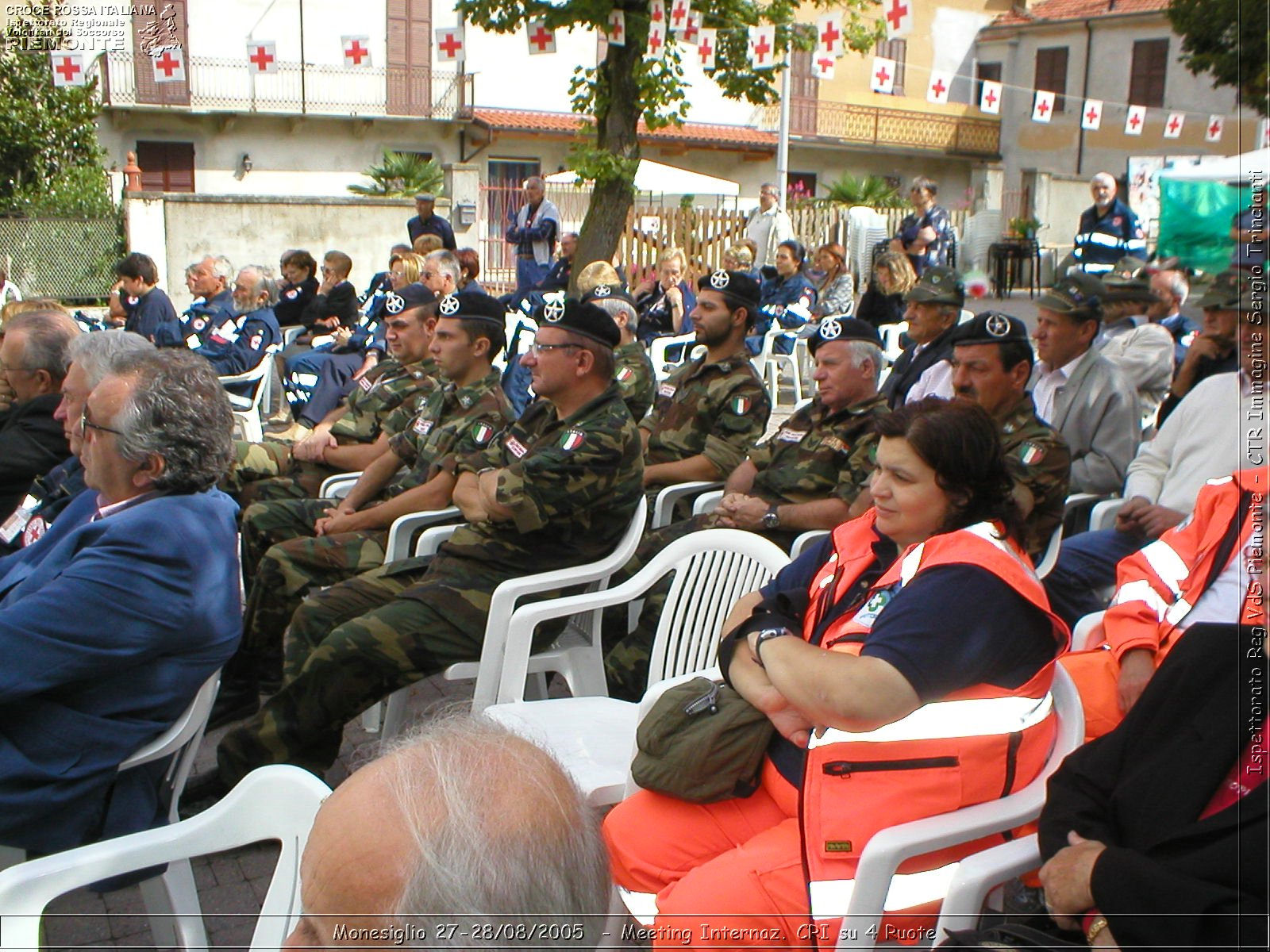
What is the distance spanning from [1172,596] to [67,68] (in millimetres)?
12515

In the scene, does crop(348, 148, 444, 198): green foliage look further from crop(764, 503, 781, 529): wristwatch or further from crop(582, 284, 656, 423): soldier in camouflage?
crop(764, 503, 781, 529): wristwatch

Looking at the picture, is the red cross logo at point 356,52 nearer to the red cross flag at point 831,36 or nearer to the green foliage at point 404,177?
the red cross flag at point 831,36

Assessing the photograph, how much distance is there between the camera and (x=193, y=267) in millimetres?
8805

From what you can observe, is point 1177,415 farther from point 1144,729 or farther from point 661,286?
point 661,286

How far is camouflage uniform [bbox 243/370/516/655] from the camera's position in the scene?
4.21 m

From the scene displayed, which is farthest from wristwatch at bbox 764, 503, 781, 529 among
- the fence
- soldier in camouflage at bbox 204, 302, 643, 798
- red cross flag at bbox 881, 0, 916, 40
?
the fence

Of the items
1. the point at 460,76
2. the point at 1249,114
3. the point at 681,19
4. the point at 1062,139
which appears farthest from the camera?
the point at 1062,139

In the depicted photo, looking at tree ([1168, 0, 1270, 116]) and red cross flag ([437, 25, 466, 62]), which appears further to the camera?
red cross flag ([437, 25, 466, 62])

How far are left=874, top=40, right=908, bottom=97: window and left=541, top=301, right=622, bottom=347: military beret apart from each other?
30.4 meters

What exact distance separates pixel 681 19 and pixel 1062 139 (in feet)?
85.3

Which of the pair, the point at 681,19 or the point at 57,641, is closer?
the point at 57,641

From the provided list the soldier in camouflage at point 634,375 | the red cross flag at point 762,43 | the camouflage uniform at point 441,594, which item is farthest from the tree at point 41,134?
the camouflage uniform at point 441,594

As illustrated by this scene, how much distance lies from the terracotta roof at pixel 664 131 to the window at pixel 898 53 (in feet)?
13.5

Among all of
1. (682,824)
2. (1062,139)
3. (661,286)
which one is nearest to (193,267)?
(661,286)
